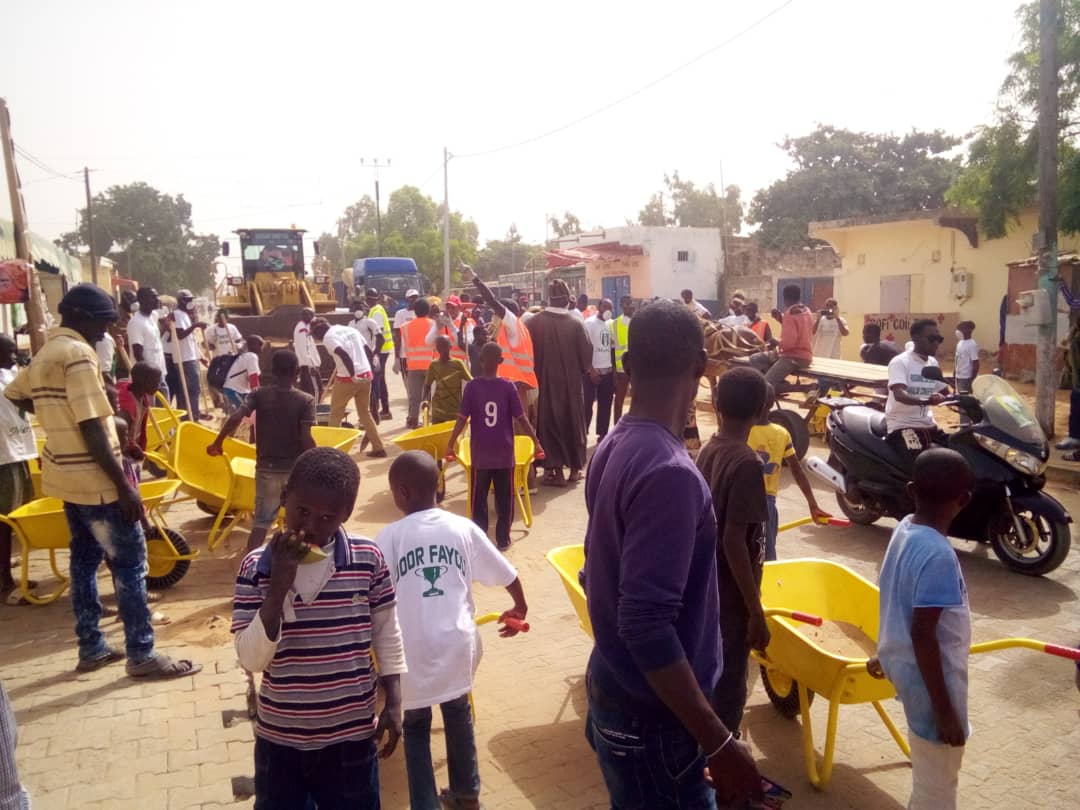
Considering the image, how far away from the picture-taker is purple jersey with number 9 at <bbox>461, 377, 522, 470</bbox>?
636 centimetres

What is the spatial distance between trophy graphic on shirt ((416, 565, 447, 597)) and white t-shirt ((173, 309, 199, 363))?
1000cm

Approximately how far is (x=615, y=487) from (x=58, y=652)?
445 cm

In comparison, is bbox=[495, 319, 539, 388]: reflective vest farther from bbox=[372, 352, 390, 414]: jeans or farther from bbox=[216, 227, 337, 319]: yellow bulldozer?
bbox=[216, 227, 337, 319]: yellow bulldozer

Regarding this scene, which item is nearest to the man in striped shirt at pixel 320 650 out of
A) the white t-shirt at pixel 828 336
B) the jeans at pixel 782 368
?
the jeans at pixel 782 368

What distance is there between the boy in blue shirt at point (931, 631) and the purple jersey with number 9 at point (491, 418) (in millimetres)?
3964

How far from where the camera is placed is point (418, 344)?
1096 centimetres

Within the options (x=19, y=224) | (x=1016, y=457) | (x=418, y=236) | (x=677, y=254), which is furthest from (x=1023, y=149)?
(x=418, y=236)

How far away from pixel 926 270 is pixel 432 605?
778 inches

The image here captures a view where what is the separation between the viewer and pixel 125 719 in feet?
13.3

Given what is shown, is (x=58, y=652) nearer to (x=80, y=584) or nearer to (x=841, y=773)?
(x=80, y=584)

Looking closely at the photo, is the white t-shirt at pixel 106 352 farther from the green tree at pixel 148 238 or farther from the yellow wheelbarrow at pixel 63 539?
the green tree at pixel 148 238

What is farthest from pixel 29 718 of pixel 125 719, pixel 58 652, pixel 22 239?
pixel 22 239

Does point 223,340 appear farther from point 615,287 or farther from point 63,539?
point 615,287

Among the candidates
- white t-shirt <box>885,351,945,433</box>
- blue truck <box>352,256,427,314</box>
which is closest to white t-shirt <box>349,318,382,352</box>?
white t-shirt <box>885,351,945,433</box>
